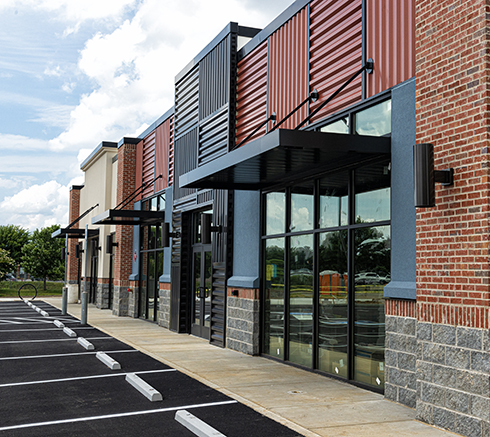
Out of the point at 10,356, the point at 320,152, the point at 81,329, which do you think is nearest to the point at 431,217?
the point at 320,152

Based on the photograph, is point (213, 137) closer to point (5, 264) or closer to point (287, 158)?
point (287, 158)

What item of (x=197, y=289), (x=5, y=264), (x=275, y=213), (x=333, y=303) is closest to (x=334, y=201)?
(x=333, y=303)

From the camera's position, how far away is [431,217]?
671 cm

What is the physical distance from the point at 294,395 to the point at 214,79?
29.1 feet

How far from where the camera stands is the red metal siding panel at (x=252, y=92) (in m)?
12.1

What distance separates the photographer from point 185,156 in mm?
16312

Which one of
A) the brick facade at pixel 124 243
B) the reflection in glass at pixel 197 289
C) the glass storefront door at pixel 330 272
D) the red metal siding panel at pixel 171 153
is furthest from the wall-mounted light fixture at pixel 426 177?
the brick facade at pixel 124 243

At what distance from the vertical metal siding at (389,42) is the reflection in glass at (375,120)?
245mm

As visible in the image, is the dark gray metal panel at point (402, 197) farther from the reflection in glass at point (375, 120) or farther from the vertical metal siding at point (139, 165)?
the vertical metal siding at point (139, 165)

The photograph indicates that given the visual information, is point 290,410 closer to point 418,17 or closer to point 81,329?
point 418,17

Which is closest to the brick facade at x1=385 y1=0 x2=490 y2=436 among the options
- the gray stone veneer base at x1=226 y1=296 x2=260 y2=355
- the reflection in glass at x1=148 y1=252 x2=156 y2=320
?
the gray stone veneer base at x1=226 y1=296 x2=260 y2=355

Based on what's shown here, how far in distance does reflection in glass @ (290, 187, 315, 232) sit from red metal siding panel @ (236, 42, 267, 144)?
1.99 meters

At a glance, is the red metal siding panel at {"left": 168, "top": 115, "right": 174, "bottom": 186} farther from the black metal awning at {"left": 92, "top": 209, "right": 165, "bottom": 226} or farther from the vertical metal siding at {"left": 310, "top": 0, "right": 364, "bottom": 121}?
the vertical metal siding at {"left": 310, "top": 0, "right": 364, "bottom": 121}

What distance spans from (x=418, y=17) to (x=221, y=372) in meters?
6.45
